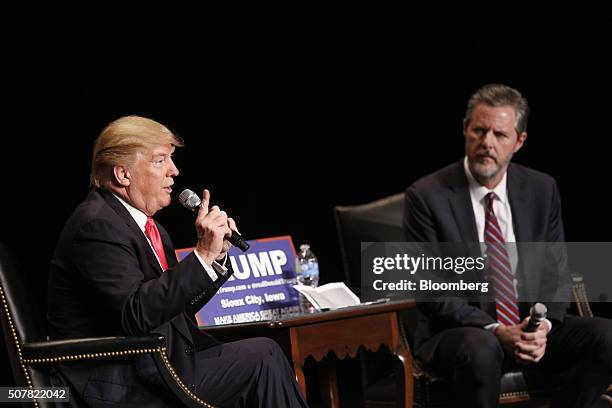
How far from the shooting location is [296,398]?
2.83m

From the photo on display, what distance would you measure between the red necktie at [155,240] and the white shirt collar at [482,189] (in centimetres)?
137

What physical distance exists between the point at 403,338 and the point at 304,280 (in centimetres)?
45

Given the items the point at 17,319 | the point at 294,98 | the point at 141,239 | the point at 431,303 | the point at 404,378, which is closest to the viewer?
the point at 17,319

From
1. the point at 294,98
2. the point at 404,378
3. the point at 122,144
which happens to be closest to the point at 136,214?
the point at 122,144

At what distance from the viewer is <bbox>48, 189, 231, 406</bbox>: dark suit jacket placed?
8.55ft

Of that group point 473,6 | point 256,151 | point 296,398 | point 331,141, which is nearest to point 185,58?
point 256,151

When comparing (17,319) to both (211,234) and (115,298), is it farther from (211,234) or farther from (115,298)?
(211,234)

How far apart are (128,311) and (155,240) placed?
0.37 metres

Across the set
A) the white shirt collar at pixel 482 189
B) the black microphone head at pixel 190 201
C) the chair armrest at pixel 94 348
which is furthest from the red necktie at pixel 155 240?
the white shirt collar at pixel 482 189

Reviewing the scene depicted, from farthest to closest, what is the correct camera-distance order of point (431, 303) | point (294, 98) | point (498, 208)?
point (294, 98) → point (498, 208) → point (431, 303)

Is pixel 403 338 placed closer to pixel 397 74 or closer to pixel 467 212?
pixel 467 212

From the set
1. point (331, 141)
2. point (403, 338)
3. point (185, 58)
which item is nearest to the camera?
point (403, 338)

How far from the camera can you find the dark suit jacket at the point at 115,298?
2.61 meters

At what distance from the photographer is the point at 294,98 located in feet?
14.5
